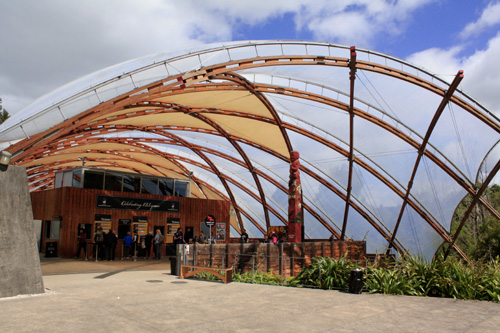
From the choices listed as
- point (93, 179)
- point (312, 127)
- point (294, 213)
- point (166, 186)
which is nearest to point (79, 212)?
point (93, 179)

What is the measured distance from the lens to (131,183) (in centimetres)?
3100

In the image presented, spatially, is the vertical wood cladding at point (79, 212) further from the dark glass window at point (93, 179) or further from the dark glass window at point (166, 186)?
the dark glass window at point (93, 179)

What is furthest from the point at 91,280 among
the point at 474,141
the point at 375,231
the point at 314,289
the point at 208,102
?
the point at 375,231

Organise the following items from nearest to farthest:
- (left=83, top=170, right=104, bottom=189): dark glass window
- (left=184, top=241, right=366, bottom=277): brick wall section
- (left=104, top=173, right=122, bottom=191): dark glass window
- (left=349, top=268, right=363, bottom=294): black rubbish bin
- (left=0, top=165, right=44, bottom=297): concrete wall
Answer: (left=0, top=165, right=44, bottom=297): concrete wall → (left=349, top=268, right=363, bottom=294): black rubbish bin → (left=184, top=241, right=366, bottom=277): brick wall section → (left=83, top=170, right=104, bottom=189): dark glass window → (left=104, top=173, right=122, bottom=191): dark glass window

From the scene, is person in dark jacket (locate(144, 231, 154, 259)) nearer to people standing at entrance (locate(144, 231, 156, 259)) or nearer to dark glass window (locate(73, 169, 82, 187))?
people standing at entrance (locate(144, 231, 156, 259))

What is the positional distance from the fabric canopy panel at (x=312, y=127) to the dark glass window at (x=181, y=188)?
4.31 metres

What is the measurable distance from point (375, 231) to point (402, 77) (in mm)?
14591

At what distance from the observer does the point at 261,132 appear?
31.2 metres

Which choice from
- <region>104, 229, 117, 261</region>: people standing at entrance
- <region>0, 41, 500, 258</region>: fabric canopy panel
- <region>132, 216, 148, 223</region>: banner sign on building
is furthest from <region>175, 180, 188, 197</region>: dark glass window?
<region>104, 229, 117, 261</region>: people standing at entrance

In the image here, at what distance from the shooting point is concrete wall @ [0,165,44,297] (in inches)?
371

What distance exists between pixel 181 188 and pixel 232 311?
26.2 metres

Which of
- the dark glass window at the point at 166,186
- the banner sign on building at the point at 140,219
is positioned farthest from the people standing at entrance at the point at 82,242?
the dark glass window at the point at 166,186

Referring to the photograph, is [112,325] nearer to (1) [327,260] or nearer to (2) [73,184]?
(1) [327,260]

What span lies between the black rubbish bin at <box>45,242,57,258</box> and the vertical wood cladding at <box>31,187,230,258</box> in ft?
0.92
